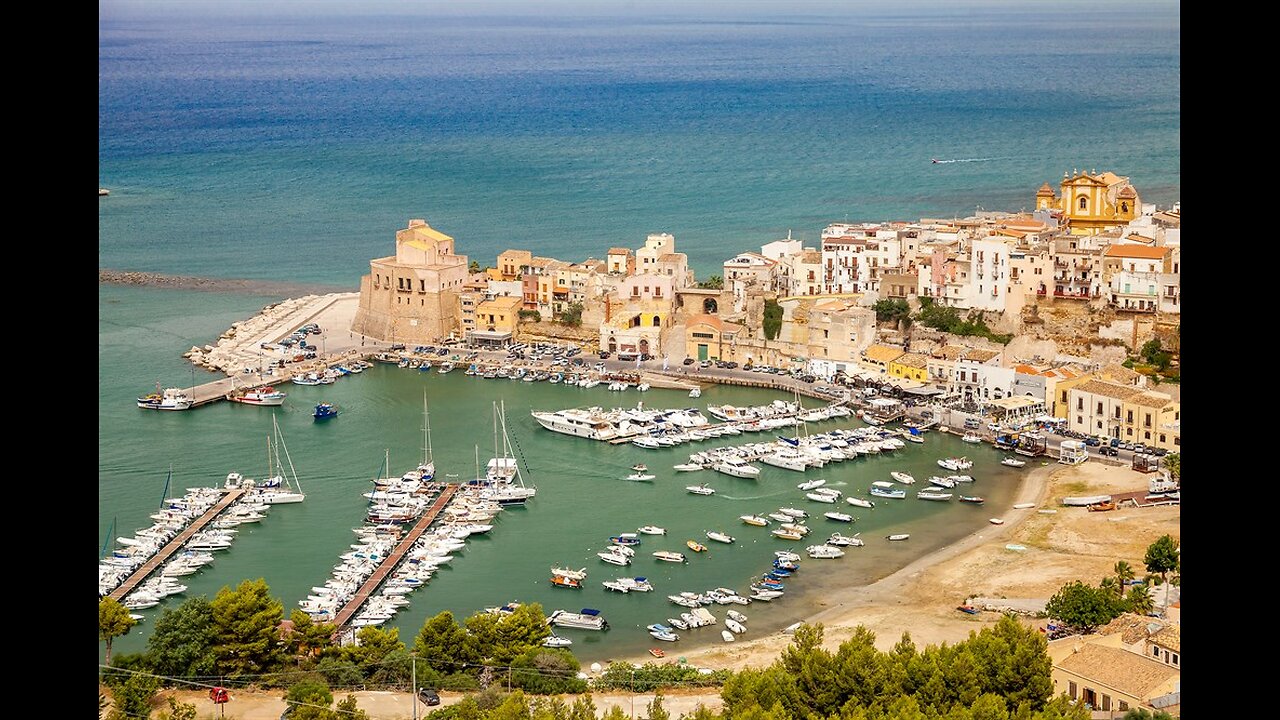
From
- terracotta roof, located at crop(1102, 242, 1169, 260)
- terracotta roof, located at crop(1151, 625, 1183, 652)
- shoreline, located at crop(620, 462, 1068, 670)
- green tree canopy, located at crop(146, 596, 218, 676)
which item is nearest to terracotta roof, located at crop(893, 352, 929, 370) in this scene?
terracotta roof, located at crop(1102, 242, 1169, 260)

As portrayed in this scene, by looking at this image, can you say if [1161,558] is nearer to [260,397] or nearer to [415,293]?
[260,397]

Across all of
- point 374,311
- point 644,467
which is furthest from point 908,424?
point 374,311

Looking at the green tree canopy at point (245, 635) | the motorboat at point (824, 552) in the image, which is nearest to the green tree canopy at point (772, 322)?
the motorboat at point (824, 552)

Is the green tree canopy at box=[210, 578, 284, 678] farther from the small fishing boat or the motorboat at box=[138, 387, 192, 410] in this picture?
the motorboat at box=[138, 387, 192, 410]

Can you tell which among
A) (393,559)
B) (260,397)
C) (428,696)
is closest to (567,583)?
(393,559)

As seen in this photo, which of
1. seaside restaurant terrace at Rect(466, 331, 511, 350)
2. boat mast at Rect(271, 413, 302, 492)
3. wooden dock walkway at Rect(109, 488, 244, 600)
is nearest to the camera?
wooden dock walkway at Rect(109, 488, 244, 600)

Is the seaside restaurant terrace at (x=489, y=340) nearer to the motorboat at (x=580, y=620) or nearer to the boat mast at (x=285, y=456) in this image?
the boat mast at (x=285, y=456)
